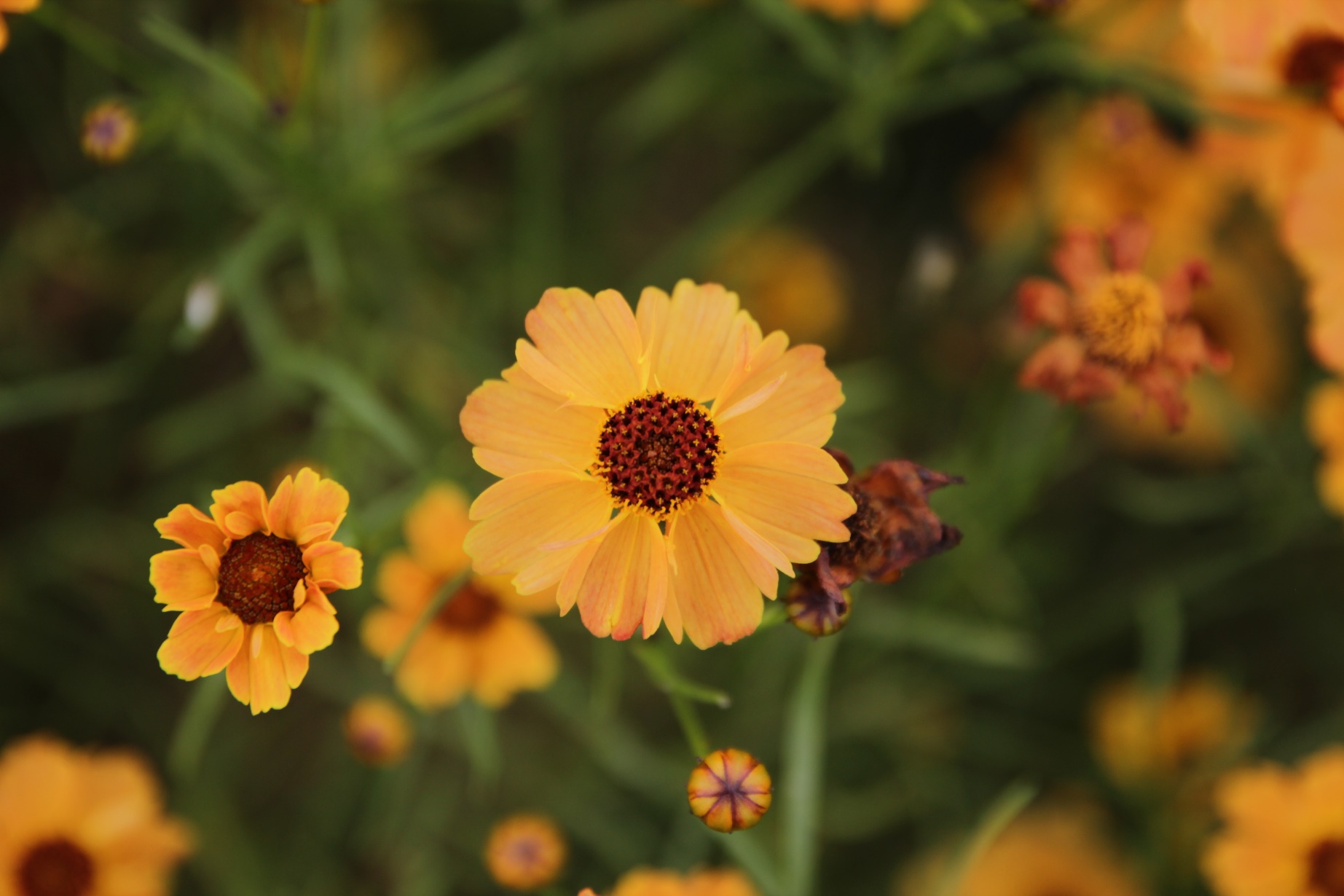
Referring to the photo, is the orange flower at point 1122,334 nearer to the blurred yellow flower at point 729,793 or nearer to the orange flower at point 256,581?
the blurred yellow flower at point 729,793

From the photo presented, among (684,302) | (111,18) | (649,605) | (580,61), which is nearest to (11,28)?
(111,18)

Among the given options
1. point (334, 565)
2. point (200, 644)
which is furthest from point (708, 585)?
point (200, 644)

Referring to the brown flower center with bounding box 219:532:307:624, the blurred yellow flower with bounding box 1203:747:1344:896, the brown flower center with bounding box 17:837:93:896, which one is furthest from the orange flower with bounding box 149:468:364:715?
the blurred yellow flower with bounding box 1203:747:1344:896

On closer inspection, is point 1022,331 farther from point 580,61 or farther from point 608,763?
point 580,61

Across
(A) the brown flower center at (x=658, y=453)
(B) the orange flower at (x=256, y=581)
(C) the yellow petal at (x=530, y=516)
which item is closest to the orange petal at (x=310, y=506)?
(B) the orange flower at (x=256, y=581)

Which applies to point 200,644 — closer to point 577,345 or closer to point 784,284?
point 577,345

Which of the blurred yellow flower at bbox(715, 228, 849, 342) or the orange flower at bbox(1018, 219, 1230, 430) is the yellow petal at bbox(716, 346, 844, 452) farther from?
the blurred yellow flower at bbox(715, 228, 849, 342)
